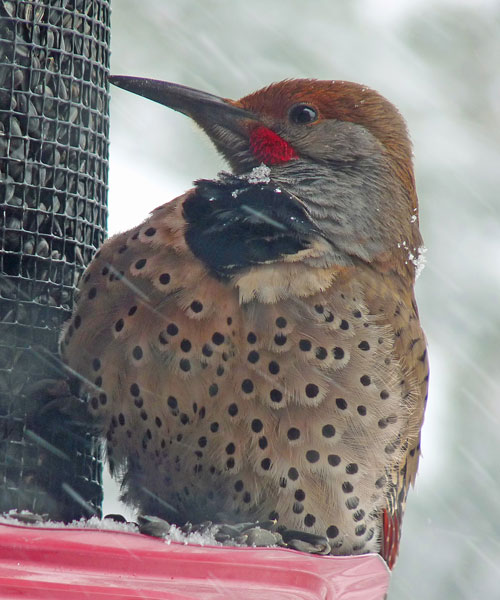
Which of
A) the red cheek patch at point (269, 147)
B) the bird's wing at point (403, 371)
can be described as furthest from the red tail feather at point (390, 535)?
the red cheek patch at point (269, 147)

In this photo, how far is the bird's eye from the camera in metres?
3.77

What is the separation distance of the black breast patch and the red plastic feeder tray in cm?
112

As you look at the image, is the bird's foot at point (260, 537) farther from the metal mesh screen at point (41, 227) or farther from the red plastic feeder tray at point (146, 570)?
the metal mesh screen at point (41, 227)

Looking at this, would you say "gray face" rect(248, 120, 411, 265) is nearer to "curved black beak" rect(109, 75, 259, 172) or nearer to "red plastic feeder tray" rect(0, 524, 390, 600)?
"curved black beak" rect(109, 75, 259, 172)

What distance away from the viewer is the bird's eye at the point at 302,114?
3768 mm

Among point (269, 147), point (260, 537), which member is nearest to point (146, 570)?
point (260, 537)


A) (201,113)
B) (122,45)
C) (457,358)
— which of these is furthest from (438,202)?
(201,113)

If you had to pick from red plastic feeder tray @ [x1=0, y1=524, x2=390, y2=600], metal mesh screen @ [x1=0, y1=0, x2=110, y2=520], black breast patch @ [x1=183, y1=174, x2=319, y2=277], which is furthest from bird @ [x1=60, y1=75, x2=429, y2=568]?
red plastic feeder tray @ [x1=0, y1=524, x2=390, y2=600]

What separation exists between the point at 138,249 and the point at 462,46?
21.4 ft

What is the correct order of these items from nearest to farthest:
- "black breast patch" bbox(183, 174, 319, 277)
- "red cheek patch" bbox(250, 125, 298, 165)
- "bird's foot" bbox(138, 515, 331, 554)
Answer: "bird's foot" bbox(138, 515, 331, 554)
"black breast patch" bbox(183, 174, 319, 277)
"red cheek patch" bbox(250, 125, 298, 165)

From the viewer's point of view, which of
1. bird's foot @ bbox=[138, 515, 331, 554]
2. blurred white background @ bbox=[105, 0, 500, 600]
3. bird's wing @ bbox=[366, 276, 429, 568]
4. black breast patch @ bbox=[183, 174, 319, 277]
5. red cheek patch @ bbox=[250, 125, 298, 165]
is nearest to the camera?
bird's foot @ bbox=[138, 515, 331, 554]

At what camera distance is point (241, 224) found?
11.0 feet

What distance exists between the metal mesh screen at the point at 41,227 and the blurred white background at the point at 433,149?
3994 millimetres

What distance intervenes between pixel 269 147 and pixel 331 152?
8.6 inches
